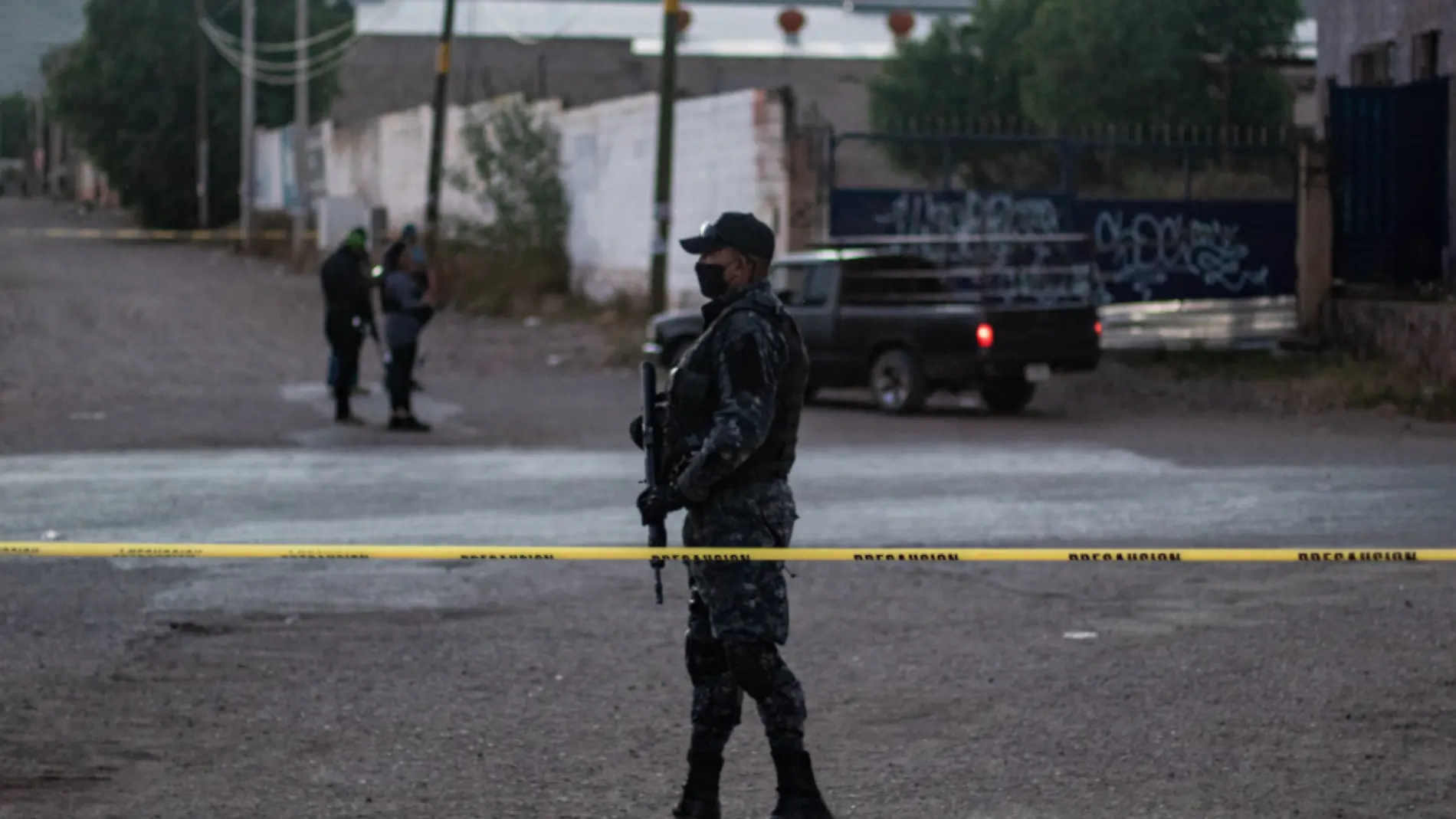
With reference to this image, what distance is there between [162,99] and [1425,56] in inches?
1888

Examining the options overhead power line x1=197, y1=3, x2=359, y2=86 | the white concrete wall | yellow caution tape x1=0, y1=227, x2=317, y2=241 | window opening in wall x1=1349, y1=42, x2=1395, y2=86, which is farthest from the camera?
overhead power line x1=197, y1=3, x2=359, y2=86

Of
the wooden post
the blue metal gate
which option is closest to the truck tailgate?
the wooden post

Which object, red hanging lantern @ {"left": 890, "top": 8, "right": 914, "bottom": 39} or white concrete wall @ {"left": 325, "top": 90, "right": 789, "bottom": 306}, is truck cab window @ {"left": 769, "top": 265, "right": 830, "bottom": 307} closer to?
white concrete wall @ {"left": 325, "top": 90, "right": 789, "bottom": 306}

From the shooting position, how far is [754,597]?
223 inches

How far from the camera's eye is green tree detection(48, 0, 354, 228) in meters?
62.2

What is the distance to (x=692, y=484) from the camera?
5.56 metres

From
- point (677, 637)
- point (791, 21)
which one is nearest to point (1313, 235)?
point (677, 637)

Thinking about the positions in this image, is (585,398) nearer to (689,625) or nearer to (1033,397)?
(1033,397)

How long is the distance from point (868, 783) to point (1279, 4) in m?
29.5

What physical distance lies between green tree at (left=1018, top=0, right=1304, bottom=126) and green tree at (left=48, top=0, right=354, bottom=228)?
32603mm

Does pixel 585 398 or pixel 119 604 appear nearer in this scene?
pixel 119 604

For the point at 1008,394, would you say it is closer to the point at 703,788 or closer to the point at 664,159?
the point at 664,159

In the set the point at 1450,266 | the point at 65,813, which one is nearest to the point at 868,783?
A: the point at 65,813

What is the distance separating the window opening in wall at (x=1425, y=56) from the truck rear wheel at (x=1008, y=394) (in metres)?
6.99
